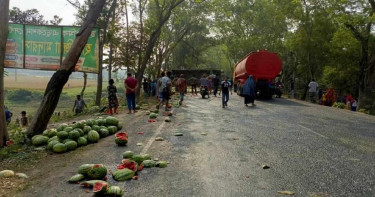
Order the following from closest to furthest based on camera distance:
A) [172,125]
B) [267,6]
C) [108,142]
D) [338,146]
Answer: [338,146] < [108,142] < [172,125] < [267,6]

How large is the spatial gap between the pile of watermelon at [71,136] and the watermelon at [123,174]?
2.68m

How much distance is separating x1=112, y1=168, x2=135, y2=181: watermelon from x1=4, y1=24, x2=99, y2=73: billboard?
997cm

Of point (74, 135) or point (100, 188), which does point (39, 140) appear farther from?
point (100, 188)

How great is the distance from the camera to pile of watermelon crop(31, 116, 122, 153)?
24.8ft

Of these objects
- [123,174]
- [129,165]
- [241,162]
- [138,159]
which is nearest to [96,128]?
[138,159]

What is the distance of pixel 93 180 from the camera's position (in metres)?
5.10

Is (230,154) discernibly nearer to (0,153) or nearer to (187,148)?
(187,148)

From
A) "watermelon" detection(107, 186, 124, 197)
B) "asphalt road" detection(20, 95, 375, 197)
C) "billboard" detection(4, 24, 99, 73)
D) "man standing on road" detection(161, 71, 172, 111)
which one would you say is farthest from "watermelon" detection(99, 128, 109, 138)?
"man standing on road" detection(161, 71, 172, 111)

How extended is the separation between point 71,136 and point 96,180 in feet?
10.6

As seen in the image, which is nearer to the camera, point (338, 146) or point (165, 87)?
point (338, 146)

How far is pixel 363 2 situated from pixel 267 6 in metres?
22.4

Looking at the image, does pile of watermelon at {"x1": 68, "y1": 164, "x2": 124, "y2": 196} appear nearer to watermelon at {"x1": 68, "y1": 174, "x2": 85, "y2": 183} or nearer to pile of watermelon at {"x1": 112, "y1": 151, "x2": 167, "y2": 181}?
watermelon at {"x1": 68, "y1": 174, "x2": 85, "y2": 183}

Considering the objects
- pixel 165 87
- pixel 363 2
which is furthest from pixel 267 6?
pixel 165 87

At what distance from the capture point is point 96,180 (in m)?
5.07
